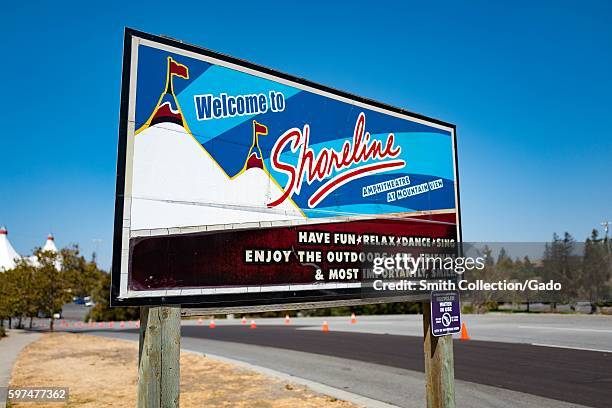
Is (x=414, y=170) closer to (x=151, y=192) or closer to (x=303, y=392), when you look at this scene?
(x=151, y=192)

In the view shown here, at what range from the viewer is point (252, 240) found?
12.5 feet

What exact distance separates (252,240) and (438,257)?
8.76 feet

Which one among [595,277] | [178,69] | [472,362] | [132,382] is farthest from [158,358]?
[595,277]

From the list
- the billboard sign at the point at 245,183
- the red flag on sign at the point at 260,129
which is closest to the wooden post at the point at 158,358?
the billboard sign at the point at 245,183

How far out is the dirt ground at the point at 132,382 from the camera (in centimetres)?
784

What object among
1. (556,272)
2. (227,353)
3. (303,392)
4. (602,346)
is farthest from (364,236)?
(556,272)

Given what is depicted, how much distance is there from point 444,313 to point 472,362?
7.97 m

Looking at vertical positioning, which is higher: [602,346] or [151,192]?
[151,192]

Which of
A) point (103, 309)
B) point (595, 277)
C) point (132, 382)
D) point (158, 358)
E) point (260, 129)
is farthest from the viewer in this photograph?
point (103, 309)

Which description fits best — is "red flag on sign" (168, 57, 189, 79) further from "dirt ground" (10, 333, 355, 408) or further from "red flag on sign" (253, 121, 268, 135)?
"dirt ground" (10, 333, 355, 408)

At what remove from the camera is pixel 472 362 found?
39.8 ft

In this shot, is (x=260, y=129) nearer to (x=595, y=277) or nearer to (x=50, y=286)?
(x=50, y=286)

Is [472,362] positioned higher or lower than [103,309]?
higher

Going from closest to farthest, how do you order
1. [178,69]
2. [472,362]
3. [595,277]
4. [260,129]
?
[178,69] < [260,129] < [472,362] < [595,277]
